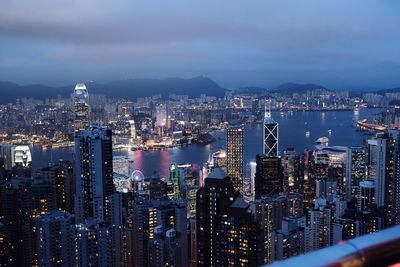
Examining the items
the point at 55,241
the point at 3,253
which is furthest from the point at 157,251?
the point at 3,253

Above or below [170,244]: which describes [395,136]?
above

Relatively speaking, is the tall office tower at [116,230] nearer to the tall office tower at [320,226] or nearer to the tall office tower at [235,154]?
the tall office tower at [320,226]

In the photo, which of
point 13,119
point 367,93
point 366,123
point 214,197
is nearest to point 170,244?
point 214,197

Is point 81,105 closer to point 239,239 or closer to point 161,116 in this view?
point 161,116

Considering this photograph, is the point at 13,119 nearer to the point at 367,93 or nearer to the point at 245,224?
the point at 245,224

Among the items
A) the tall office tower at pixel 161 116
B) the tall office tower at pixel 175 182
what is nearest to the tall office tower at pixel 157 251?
the tall office tower at pixel 175 182

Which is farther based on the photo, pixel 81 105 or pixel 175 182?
pixel 81 105

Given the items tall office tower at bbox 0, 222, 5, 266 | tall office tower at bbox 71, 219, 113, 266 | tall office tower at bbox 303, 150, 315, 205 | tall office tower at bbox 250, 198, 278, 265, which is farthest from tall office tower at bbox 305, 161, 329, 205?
tall office tower at bbox 0, 222, 5, 266

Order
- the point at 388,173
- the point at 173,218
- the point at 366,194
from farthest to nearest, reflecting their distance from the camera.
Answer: the point at 388,173 < the point at 366,194 < the point at 173,218
